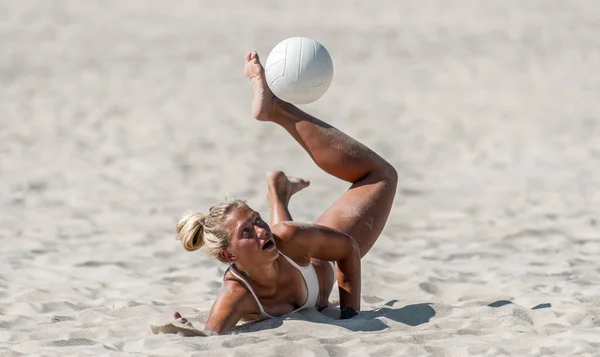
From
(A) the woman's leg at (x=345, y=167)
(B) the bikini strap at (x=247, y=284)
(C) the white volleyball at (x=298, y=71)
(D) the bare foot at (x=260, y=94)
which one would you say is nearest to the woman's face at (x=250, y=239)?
(B) the bikini strap at (x=247, y=284)

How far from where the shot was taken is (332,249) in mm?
5008

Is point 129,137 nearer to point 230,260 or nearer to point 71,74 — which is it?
point 71,74

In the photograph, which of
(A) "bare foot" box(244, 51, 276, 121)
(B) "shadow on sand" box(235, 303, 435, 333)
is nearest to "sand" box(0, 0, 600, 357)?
(B) "shadow on sand" box(235, 303, 435, 333)

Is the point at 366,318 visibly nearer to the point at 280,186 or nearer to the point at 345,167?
the point at 345,167

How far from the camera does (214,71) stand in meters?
12.6

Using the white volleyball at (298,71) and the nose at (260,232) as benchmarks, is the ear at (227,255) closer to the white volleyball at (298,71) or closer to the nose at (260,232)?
the nose at (260,232)

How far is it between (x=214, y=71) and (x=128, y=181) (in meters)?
3.70

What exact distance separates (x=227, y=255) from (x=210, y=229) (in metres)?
0.14

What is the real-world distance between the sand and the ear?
339 mm

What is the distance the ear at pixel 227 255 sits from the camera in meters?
4.73

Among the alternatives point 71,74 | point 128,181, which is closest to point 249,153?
point 128,181

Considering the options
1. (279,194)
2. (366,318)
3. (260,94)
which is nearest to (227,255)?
(366,318)

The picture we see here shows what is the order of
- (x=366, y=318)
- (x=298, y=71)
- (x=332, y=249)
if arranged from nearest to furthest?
(x=366, y=318) < (x=332, y=249) < (x=298, y=71)

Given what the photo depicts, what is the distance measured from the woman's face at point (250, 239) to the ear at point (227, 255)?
0.01m
